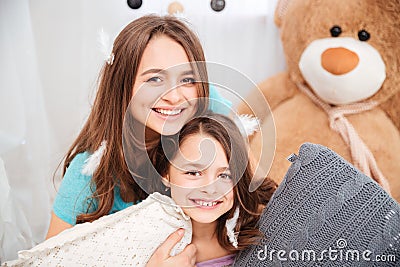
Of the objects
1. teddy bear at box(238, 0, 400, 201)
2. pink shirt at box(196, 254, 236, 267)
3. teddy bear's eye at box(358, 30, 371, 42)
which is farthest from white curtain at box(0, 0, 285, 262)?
pink shirt at box(196, 254, 236, 267)

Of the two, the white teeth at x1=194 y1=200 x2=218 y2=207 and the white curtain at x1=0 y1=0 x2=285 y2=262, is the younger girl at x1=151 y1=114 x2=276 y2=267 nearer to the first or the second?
the white teeth at x1=194 y1=200 x2=218 y2=207

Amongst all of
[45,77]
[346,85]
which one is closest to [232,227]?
[346,85]

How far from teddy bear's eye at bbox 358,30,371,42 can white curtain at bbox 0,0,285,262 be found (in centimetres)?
38

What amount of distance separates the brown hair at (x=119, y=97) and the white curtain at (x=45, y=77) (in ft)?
1.27

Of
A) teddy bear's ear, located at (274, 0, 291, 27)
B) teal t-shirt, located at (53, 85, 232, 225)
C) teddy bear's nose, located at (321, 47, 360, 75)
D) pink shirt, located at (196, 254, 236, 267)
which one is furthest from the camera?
teddy bear's ear, located at (274, 0, 291, 27)

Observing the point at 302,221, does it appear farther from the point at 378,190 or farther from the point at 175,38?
the point at 175,38

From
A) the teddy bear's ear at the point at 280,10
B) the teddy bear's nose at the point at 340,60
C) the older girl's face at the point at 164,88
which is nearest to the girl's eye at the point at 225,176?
the older girl's face at the point at 164,88

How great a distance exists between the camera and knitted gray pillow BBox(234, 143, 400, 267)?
856 millimetres

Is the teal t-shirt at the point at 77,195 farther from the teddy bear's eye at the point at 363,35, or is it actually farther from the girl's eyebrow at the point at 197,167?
the teddy bear's eye at the point at 363,35

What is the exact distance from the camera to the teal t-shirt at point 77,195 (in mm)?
1037

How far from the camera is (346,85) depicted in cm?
130

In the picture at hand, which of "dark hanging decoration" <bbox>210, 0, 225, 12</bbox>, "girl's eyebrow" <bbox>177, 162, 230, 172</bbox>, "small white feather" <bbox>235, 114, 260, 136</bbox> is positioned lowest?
"girl's eyebrow" <bbox>177, 162, 230, 172</bbox>

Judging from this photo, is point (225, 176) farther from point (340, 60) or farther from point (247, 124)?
point (340, 60)

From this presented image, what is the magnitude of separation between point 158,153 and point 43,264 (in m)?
0.26
